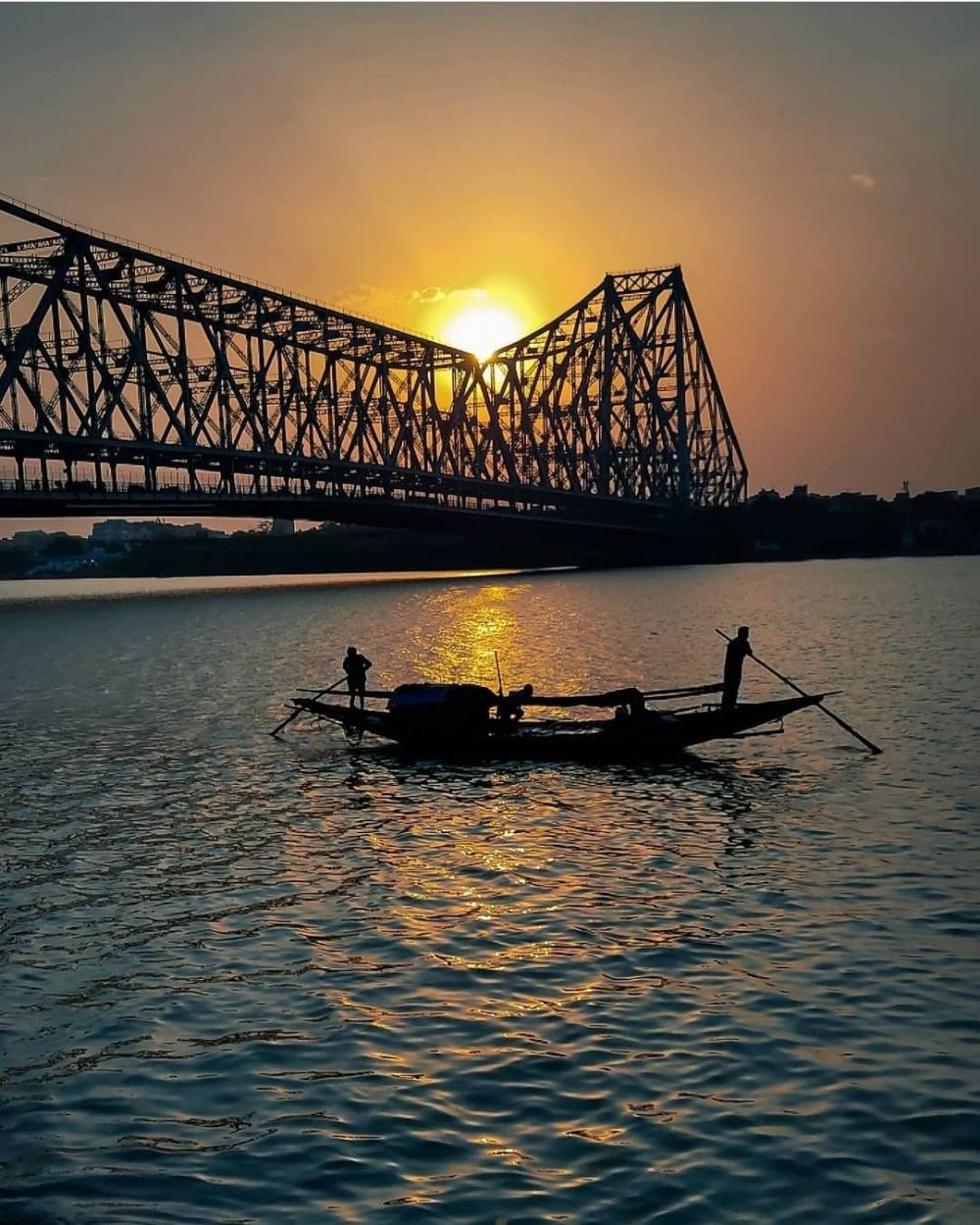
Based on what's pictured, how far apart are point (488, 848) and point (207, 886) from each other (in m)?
4.33

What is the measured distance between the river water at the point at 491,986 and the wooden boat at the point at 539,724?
814 mm

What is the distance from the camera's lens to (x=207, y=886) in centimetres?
1683

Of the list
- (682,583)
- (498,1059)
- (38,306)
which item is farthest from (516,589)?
(498,1059)

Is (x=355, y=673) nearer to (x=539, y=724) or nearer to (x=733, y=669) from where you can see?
(x=539, y=724)

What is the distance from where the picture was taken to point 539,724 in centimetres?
2681

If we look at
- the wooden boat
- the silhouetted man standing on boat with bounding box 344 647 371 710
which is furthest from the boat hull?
the silhouetted man standing on boat with bounding box 344 647 371 710

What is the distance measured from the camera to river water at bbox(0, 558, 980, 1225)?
29.1 feet

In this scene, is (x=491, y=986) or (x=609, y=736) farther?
(x=609, y=736)

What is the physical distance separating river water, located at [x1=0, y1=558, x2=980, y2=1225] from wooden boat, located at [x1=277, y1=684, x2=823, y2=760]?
814mm

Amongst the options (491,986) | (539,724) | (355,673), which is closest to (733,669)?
(539,724)

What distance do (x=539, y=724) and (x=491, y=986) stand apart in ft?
47.1

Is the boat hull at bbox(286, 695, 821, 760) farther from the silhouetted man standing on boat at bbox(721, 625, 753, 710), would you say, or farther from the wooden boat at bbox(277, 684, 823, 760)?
the silhouetted man standing on boat at bbox(721, 625, 753, 710)

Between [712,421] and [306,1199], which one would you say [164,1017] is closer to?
[306,1199]

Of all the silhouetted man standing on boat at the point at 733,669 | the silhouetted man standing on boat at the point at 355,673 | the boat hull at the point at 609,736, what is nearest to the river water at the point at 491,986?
the boat hull at the point at 609,736
